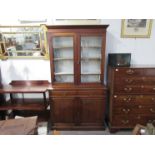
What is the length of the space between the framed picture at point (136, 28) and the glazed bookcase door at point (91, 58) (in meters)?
0.53

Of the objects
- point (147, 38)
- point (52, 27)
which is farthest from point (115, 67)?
point (52, 27)

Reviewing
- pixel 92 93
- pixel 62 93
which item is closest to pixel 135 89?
pixel 92 93

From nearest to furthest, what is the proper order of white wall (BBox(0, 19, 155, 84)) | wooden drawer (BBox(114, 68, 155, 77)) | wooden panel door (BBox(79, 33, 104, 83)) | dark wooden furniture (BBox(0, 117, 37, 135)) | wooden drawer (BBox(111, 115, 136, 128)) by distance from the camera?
1. dark wooden furniture (BBox(0, 117, 37, 135))
2. wooden drawer (BBox(114, 68, 155, 77))
3. wooden panel door (BBox(79, 33, 104, 83))
4. wooden drawer (BBox(111, 115, 136, 128))
5. white wall (BBox(0, 19, 155, 84))

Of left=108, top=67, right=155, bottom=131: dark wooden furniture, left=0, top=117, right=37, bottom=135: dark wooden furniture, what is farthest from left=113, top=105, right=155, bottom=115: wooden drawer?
left=0, top=117, right=37, bottom=135: dark wooden furniture

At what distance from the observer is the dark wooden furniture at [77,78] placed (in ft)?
7.54

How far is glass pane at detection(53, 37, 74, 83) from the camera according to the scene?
2352mm

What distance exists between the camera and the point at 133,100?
2.36m

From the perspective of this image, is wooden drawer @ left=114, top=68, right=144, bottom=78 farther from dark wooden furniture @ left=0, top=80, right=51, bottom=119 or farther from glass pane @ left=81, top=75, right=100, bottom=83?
dark wooden furniture @ left=0, top=80, right=51, bottom=119

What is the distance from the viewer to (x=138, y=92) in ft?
7.60

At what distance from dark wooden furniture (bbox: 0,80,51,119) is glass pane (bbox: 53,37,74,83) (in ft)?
0.98

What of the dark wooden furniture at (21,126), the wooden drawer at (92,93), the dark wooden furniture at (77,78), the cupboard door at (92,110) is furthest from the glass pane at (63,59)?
the dark wooden furniture at (21,126)
